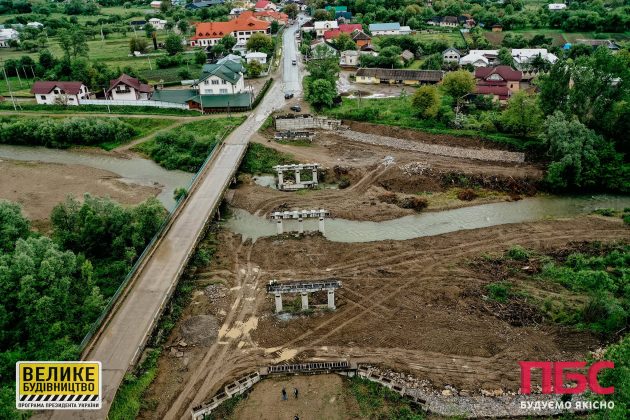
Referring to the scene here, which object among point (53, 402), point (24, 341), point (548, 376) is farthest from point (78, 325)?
point (548, 376)

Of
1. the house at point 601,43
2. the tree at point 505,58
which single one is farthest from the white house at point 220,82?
the house at point 601,43

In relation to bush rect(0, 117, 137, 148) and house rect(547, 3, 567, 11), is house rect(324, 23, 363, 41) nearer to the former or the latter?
bush rect(0, 117, 137, 148)

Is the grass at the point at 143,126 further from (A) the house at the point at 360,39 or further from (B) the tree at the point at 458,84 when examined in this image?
(A) the house at the point at 360,39

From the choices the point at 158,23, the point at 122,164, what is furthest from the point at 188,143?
the point at 158,23

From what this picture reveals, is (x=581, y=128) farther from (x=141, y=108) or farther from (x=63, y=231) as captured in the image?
(x=141, y=108)

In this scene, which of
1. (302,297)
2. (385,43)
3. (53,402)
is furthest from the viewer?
(385,43)

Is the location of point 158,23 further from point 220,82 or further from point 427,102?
point 427,102

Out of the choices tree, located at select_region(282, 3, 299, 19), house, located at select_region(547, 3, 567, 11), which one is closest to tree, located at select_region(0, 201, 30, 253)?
tree, located at select_region(282, 3, 299, 19)

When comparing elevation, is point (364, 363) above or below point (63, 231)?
below
